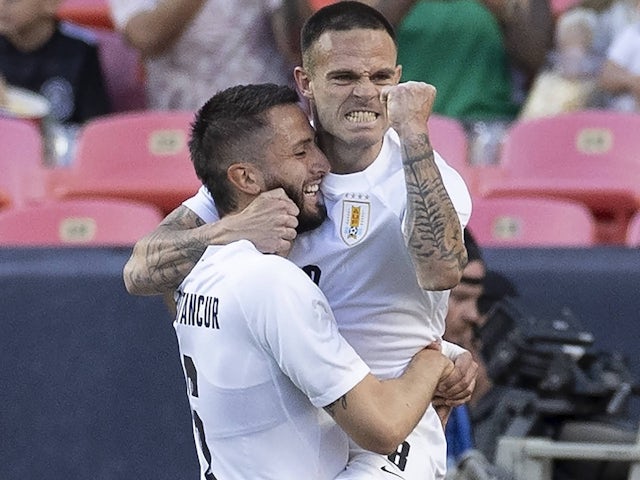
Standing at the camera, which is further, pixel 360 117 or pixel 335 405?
pixel 360 117

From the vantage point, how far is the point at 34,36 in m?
7.86

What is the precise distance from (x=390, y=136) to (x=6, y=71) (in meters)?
4.54

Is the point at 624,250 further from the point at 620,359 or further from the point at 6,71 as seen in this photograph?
the point at 6,71

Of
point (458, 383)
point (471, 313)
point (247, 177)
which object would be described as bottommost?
point (471, 313)

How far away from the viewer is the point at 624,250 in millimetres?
5699

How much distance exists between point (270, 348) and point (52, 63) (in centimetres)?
474

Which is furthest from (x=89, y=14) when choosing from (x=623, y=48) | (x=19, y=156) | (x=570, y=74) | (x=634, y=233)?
(x=634, y=233)

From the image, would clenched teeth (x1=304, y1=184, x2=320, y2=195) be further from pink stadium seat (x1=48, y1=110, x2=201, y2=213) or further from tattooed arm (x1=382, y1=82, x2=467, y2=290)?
pink stadium seat (x1=48, y1=110, x2=201, y2=213)

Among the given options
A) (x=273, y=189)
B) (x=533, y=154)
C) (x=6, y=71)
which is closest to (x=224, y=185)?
(x=273, y=189)

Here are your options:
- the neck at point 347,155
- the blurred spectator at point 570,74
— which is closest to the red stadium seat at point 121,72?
the blurred spectator at point 570,74

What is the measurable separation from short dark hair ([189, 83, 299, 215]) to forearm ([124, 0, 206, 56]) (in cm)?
386

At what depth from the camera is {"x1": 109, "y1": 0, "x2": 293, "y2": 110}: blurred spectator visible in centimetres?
755

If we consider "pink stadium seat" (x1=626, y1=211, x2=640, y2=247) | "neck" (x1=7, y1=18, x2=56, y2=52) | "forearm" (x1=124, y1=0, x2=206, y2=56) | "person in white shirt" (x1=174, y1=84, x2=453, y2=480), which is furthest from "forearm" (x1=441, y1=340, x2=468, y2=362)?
"neck" (x1=7, y1=18, x2=56, y2=52)

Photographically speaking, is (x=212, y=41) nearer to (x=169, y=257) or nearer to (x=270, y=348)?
(x=169, y=257)
